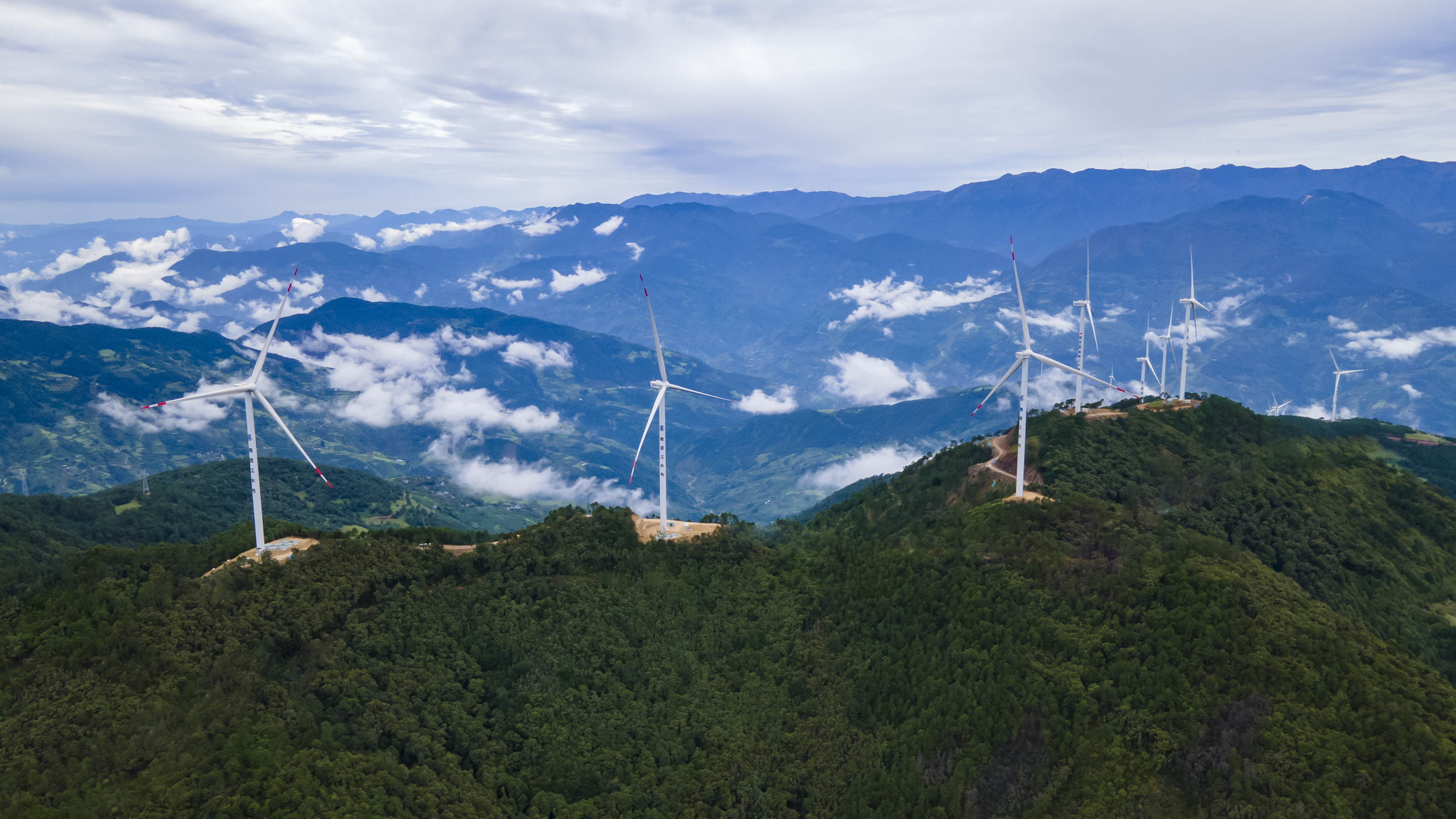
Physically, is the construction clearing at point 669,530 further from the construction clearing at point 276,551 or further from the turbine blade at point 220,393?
the turbine blade at point 220,393

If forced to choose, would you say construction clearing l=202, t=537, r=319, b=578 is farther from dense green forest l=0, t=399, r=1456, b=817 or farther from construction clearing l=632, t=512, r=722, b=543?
construction clearing l=632, t=512, r=722, b=543

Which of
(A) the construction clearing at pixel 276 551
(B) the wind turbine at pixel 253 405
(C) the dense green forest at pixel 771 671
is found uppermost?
(B) the wind turbine at pixel 253 405

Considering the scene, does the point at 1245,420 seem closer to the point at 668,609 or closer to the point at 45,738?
the point at 668,609

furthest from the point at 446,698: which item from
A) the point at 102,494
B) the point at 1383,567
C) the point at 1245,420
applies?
the point at 102,494

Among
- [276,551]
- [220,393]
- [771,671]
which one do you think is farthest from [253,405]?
[771,671]

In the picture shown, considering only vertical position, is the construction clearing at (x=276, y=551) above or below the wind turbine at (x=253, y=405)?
below

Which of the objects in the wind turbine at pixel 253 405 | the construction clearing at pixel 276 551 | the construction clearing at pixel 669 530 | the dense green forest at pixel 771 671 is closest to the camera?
the dense green forest at pixel 771 671

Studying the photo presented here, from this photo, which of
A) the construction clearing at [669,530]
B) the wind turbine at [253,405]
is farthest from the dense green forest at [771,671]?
the wind turbine at [253,405]

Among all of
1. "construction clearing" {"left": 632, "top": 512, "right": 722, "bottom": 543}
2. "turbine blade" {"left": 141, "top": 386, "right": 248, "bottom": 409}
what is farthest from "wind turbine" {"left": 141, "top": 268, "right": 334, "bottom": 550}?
"construction clearing" {"left": 632, "top": 512, "right": 722, "bottom": 543}
